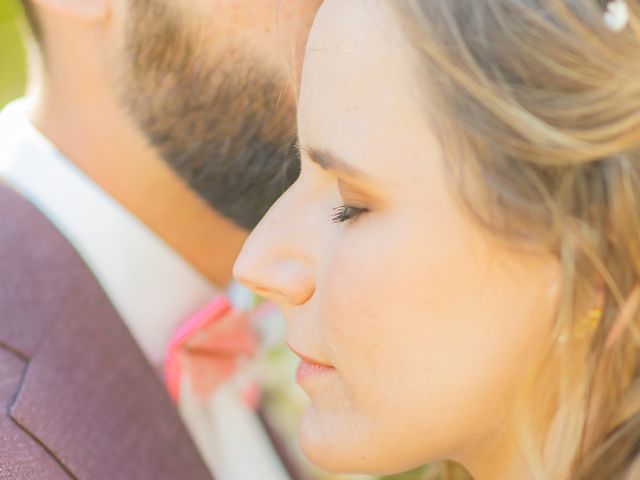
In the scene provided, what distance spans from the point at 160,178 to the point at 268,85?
29 centimetres

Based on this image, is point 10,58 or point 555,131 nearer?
point 555,131

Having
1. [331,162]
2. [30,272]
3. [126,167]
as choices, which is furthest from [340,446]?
Answer: [126,167]

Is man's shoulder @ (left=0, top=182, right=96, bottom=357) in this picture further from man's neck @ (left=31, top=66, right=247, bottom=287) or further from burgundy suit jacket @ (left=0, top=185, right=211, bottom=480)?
man's neck @ (left=31, top=66, right=247, bottom=287)

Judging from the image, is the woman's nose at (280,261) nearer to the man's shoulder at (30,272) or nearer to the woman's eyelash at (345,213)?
the woman's eyelash at (345,213)

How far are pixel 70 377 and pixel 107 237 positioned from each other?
35cm

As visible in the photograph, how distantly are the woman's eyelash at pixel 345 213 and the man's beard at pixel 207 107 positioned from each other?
754 millimetres

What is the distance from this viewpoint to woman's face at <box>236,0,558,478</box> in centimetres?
114

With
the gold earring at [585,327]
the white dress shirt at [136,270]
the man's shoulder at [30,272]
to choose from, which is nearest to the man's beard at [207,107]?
the white dress shirt at [136,270]

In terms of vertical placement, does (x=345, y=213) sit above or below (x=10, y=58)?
below

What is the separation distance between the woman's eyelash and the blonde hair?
0.14 m

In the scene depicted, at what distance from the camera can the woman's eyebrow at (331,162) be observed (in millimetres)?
1167

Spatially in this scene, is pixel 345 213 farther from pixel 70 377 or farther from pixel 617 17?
pixel 70 377

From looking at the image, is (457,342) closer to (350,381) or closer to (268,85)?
(350,381)

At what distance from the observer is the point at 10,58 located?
4.62m
